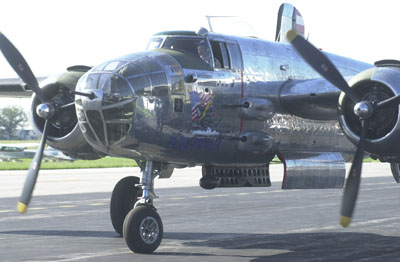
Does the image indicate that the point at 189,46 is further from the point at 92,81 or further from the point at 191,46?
the point at 92,81

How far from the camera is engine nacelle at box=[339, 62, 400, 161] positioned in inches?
525

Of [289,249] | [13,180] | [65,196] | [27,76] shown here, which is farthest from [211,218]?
[13,180]

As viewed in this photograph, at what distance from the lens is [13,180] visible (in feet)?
126

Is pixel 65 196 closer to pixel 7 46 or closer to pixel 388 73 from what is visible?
pixel 7 46

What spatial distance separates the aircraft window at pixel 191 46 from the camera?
47.7 ft

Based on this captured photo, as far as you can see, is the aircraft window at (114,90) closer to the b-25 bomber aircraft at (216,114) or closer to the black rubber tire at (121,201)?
the b-25 bomber aircraft at (216,114)

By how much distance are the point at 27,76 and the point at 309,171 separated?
6504 mm

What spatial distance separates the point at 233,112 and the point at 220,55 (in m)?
1.27

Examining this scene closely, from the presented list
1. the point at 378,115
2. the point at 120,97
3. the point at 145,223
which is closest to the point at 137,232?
the point at 145,223

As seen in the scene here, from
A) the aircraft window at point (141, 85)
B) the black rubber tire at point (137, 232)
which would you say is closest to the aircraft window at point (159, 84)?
the aircraft window at point (141, 85)

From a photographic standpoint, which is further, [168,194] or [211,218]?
[168,194]

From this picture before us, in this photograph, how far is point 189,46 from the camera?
1458 centimetres

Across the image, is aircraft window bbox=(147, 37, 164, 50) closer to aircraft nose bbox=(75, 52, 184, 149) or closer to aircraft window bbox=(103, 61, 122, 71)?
aircraft nose bbox=(75, 52, 184, 149)

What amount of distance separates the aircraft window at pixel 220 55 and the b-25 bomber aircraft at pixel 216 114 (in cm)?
3
